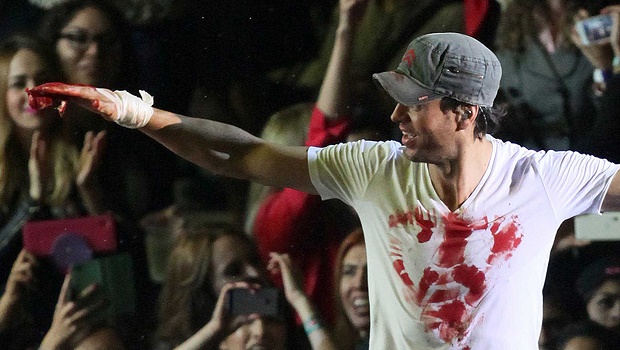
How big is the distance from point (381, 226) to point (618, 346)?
1149 mm

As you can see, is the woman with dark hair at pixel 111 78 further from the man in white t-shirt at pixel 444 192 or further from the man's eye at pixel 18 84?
the man in white t-shirt at pixel 444 192

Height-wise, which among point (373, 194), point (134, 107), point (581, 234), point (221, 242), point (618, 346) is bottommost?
point (618, 346)

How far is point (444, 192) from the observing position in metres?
1.71

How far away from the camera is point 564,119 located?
8.49ft

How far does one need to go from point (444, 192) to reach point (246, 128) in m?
1.08

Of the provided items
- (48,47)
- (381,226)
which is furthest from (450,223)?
(48,47)

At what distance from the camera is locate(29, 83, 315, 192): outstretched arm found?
1.62 metres

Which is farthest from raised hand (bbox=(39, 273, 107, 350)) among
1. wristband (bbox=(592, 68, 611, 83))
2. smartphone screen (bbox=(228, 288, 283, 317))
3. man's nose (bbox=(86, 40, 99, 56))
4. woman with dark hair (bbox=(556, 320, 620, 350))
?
wristband (bbox=(592, 68, 611, 83))

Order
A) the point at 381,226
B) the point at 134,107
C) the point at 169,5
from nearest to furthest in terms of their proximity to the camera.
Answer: the point at 134,107, the point at 381,226, the point at 169,5

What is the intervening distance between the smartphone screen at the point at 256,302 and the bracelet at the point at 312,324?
0.08 meters

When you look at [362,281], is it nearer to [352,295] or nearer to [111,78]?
[352,295]

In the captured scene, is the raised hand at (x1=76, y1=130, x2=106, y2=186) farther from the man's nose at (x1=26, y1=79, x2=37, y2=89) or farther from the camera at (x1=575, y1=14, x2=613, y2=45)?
the camera at (x1=575, y1=14, x2=613, y2=45)

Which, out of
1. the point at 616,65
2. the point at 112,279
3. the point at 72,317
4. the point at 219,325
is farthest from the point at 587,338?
the point at 72,317

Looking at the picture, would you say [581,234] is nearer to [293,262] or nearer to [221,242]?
[293,262]
